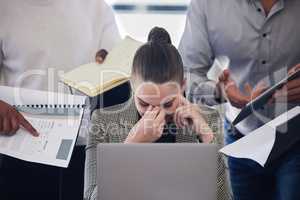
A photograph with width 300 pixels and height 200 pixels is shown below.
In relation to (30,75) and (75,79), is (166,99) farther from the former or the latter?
(30,75)

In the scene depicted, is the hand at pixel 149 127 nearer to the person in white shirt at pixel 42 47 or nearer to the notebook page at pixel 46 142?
the notebook page at pixel 46 142

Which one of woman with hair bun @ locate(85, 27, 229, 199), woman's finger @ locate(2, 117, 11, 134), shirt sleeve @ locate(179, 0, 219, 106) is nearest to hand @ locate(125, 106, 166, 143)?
woman with hair bun @ locate(85, 27, 229, 199)

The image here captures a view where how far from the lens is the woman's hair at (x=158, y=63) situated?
1583mm

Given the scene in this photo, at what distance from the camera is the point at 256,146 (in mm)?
1371

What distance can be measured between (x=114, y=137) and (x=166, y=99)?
23 cm

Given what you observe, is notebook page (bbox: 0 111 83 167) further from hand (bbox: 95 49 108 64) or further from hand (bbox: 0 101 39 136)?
A: hand (bbox: 95 49 108 64)

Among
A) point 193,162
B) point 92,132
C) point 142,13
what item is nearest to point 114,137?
point 92,132

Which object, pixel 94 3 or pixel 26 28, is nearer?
pixel 26 28

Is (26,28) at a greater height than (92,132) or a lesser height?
greater

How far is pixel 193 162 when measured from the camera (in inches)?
45.9

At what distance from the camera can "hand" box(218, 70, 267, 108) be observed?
162cm

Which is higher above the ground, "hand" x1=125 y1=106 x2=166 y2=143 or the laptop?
"hand" x1=125 y1=106 x2=166 y2=143

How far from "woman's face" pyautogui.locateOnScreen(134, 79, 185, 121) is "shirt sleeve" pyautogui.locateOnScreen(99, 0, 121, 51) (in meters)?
0.34

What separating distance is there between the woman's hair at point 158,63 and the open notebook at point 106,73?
50 millimetres
